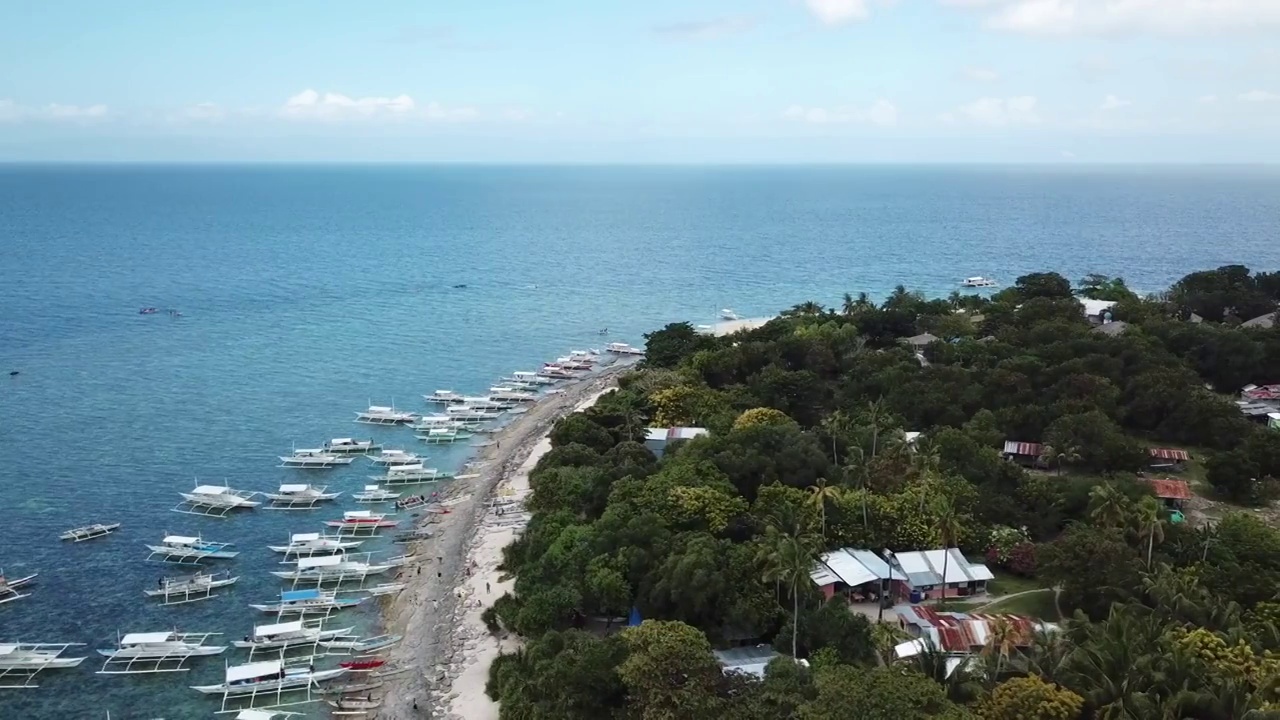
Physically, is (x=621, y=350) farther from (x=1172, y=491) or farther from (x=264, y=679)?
(x=264, y=679)

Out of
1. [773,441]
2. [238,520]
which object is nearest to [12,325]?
[238,520]

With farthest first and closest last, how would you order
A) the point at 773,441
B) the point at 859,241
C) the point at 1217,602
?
the point at 859,241 < the point at 773,441 < the point at 1217,602

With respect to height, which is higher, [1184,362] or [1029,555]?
[1184,362]

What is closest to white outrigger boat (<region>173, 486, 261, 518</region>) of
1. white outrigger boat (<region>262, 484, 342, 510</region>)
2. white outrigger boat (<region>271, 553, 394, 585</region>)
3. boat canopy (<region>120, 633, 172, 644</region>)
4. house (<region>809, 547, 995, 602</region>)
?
white outrigger boat (<region>262, 484, 342, 510</region>)

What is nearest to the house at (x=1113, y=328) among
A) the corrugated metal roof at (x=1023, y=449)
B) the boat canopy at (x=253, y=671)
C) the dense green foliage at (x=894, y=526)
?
the dense green foliage at (x=894, y=526)

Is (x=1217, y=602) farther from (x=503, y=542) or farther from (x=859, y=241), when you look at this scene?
(x=859, y=241)

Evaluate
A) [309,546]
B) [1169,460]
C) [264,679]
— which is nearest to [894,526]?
[1169,460]
